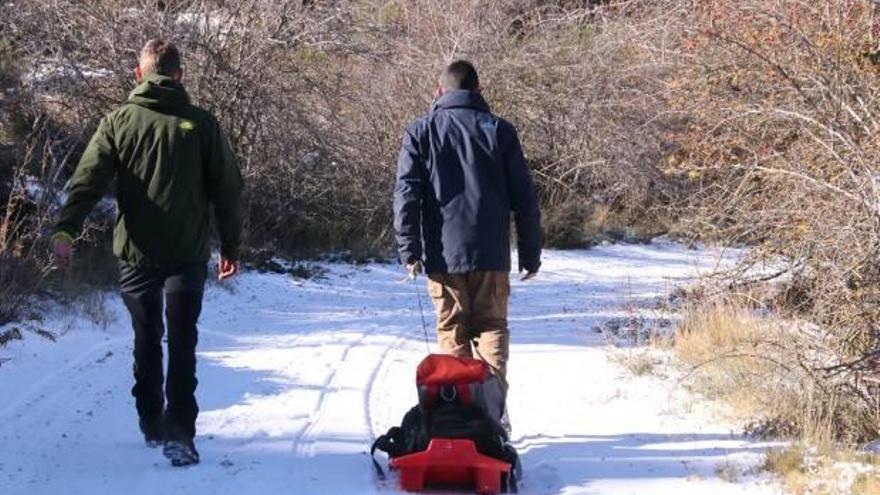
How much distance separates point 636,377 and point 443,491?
2826 millimetres

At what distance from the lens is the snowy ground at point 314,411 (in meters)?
5.41

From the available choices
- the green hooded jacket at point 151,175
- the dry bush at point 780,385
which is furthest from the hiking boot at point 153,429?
the dry bush at point 780,385

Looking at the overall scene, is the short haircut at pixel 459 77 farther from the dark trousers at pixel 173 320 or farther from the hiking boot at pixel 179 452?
the hiking boot at pixel 179 452

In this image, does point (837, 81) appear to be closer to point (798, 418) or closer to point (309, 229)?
point (798, 418)

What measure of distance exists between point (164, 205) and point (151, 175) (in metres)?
0.15

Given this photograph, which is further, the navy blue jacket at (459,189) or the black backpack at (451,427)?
the navy blue jacket at (459,189)

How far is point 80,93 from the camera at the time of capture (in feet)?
39.2

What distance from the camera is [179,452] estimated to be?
542 centimetres

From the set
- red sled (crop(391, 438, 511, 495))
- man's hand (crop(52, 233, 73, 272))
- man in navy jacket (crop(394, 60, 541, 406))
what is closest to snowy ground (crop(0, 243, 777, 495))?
red sled (crop(391, 438, 511, 495))

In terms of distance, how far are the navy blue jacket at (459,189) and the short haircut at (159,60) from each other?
3.83 feet

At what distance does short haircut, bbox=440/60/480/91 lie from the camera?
6.00 metres

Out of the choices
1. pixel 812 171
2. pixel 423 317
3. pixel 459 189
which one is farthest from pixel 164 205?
pixel 423 317

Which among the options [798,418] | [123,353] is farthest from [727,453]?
[123,353]

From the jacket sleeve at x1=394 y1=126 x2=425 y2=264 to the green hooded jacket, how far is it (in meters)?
0.90
